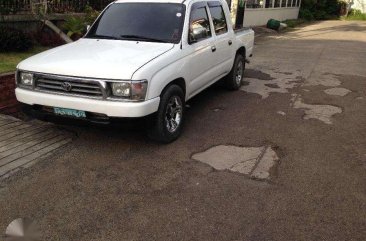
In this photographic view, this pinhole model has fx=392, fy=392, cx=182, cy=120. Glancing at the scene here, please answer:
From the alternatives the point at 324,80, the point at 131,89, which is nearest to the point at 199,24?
the point at 131,89

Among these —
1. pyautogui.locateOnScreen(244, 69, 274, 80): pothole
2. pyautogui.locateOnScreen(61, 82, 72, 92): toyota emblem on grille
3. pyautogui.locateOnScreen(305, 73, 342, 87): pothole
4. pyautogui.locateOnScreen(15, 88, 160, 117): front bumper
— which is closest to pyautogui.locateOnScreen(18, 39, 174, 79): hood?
pyautogui.locateOnScreen(61, 82, 72, 92): toyota emblem on grille

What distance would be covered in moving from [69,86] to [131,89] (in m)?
0.77

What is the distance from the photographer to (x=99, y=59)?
4.73m

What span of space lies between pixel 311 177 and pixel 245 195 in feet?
3.03

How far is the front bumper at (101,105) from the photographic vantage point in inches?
175

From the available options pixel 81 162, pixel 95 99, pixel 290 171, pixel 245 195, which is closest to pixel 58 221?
pixel 81 162

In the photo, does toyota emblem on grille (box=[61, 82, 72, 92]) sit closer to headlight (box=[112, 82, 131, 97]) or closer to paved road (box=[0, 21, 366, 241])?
headlight (box=[112, 82, 131, 97])

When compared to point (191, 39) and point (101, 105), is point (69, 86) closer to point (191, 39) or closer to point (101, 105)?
point (101, 105)

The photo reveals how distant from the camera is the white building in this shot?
74.2ft

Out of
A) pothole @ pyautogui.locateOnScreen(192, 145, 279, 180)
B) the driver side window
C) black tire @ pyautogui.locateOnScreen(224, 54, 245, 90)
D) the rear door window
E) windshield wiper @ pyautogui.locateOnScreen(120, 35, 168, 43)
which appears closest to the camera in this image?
pothole @ pyautogui.locateOnScreen(192, 145, 279, 180)

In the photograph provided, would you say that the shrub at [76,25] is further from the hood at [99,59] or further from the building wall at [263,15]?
the building wall at [263,15]

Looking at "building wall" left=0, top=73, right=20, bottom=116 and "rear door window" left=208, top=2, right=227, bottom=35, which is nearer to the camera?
"building wall" left=0, top=73, right=20, bottom=116

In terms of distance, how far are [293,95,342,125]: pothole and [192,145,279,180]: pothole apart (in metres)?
1.73

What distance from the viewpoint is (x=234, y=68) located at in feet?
25.5
